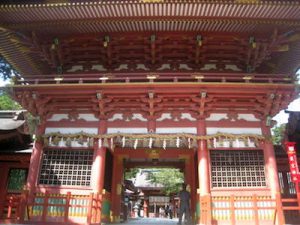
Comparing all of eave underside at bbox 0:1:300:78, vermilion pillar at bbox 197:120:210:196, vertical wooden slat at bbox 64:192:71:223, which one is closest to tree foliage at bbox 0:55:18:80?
eave underside at bbox 0:1:300:78

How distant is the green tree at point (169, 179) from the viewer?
3341cm

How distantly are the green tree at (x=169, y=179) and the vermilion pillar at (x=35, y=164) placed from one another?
22803mm

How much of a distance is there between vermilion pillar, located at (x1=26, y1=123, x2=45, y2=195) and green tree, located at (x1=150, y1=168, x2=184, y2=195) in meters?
22.8

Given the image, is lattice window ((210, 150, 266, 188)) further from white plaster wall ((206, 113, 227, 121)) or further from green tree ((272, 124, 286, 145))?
green tree ((272, 124, 286, 145))

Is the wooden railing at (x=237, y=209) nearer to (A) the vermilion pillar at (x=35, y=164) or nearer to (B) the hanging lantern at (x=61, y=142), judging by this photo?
(B) the hanging lantern at (x=61, y=142)

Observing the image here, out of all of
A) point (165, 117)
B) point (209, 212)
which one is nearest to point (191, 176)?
point (165, 117)

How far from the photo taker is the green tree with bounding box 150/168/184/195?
110 ft

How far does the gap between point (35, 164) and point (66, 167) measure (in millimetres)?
1240

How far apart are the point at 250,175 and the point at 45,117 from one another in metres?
8.69

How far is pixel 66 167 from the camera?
12180 millimetres

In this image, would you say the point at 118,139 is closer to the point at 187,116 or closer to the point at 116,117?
the point at 116,117

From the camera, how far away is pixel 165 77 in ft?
38.4

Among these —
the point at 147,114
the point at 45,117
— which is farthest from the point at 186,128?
the point at 45,117

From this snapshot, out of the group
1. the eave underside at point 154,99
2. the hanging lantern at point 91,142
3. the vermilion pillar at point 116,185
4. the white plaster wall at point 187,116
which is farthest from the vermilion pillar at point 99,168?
the white plaster wall at point 187,116
